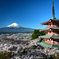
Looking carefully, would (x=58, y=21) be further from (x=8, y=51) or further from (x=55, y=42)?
(x=8, y=51)

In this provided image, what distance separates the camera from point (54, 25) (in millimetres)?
10039

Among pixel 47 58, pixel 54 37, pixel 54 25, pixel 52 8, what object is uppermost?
pixel 52 8

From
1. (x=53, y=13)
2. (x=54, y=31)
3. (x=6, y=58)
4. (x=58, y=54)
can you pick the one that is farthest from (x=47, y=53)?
(x=53, y=13)

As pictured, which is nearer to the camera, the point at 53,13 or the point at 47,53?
the point at 47,53

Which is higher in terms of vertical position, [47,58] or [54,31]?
[54,31]

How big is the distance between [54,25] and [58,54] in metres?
5.63

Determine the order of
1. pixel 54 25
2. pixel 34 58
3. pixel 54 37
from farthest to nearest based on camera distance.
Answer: pixel 54 25
pixel 54 37
pixel 34 58

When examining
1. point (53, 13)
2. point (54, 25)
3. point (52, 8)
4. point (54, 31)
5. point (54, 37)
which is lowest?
point (54, 37)

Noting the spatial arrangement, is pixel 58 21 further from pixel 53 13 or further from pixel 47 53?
pixel 47 53

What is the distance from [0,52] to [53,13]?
868 cm

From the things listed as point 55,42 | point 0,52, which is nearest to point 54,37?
point 55,42

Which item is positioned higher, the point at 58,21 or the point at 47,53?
the point at 58,21

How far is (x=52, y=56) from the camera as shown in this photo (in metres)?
5.11

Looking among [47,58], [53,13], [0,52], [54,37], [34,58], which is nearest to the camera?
[34,58]
